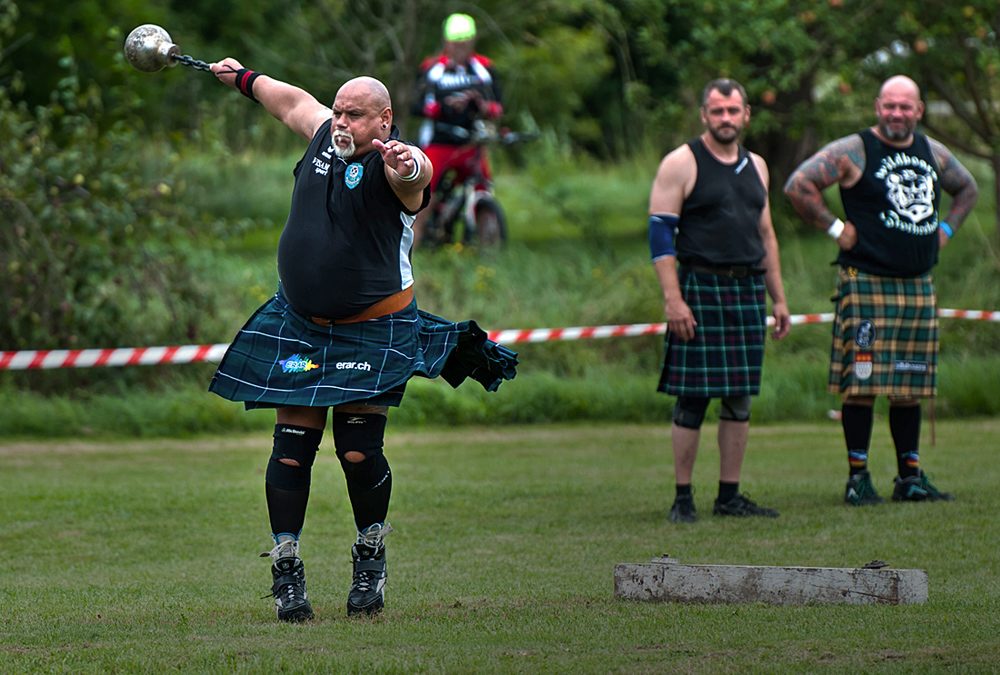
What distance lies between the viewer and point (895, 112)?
5836 millimetres

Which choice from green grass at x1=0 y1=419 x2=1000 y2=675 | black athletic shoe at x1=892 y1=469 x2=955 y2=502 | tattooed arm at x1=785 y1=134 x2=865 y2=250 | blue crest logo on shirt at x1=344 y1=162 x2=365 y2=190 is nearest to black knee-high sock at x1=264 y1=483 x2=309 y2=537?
green grass at x1=0 y1=419 x2=1000 y2=675

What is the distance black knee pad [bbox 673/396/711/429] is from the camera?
569 centimetres

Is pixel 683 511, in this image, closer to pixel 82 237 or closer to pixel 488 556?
pixel 488 556

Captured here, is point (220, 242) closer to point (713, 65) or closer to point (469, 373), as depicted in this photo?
point (713, 65)

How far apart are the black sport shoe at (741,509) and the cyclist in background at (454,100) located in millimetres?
6596

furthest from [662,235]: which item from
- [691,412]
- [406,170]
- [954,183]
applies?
[406,170]

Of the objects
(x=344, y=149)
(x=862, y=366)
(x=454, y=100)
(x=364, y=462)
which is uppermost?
(x=454, y=100)

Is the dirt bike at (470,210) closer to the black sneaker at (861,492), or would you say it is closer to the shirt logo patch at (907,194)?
the shirt logo patch at (907,194)

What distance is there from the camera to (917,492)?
19.0 ft

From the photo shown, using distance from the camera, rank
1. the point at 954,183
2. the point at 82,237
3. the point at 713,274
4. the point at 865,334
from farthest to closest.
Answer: the point at 82,237 < the point at 954,183 < the point at 865,334 < the point at 713,274

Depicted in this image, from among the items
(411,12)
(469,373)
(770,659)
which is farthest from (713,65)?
(770,659)

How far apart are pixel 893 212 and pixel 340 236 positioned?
3000 millimetres

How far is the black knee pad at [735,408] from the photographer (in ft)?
18.9

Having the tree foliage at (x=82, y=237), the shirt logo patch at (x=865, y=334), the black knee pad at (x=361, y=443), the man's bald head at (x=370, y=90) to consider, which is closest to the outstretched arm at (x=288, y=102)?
the man's bald head at (x=370, y=90)
